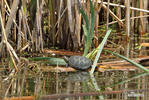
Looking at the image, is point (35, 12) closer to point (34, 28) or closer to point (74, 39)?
point (34, 28)

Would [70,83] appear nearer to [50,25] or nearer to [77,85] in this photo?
[77,85]

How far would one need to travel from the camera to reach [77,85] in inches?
139

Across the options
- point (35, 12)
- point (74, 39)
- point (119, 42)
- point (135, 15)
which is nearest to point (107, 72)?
point (74, 39)

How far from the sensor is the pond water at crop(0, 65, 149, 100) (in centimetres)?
299

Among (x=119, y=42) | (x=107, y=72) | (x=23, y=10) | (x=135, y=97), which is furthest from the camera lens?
(x=119, y=42)

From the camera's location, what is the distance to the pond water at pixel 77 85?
2.99 m

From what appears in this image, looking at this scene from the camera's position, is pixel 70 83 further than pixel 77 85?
Yes

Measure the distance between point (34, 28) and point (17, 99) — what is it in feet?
8.68

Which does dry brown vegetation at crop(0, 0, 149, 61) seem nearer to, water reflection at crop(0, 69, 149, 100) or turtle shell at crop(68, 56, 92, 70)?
turtle shell at crop(68, 56, 92, 70)

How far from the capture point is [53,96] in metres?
2.89

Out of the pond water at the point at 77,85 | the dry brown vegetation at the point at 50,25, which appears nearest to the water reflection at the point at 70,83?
the pond water at the point at 77,85

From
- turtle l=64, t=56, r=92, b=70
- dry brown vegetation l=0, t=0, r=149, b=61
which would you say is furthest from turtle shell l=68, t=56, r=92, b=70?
dry brown vegetation l=0, t=0, r=149, b=61

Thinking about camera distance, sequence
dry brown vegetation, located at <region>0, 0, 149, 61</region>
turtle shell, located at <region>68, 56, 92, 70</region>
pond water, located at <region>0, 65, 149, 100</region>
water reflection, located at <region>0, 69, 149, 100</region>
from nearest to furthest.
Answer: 1. pond water, located at <region>0, 65, 149, 100</region>
2. water reflection, located at <region>0, 69, 149, 100</region>
3. turtle shell, located at <region>68, 56, 92, 70</region>
4. dry brown vegetation, located at <region>0, 0, 149, 61</region>

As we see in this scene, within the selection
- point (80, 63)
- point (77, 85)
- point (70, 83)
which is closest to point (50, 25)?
point (80, 63)
